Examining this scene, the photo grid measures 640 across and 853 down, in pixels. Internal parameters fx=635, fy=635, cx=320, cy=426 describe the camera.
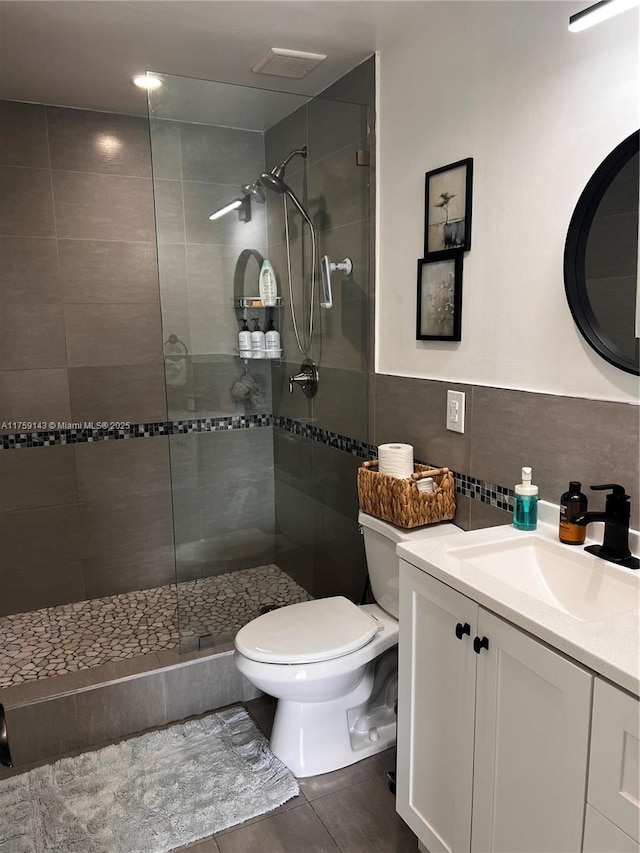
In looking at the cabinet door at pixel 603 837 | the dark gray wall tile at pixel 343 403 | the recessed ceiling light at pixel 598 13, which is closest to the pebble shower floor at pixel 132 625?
the dark gray wall tile at pixel 343 403

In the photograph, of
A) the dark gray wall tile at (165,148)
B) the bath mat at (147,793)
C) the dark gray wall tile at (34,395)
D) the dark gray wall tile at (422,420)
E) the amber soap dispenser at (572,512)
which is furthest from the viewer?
the dark gray wall tile at (34,395)

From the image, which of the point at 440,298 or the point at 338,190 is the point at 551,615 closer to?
the point at 440,298

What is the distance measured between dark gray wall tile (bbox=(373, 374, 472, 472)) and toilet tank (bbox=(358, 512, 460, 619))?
9.3 inches

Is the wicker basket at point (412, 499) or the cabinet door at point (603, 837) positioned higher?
the wicker basket at point (412, 499)

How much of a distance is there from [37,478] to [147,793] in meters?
1.63

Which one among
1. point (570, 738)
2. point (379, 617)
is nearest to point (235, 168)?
point (379, 617)

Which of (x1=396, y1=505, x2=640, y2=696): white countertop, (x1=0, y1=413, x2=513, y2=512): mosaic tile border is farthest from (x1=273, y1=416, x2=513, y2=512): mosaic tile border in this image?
(x1=396, y1=505, x2=640, y2=696): white countertop

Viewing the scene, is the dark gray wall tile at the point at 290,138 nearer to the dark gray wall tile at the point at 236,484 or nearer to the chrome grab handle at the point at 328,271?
the chrome grab handle at the point at 328,271

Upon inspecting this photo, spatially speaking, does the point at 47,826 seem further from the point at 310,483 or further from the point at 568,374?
the point at 568,374

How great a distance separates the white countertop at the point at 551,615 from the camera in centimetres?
110

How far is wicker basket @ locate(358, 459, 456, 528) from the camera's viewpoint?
6.79 feet

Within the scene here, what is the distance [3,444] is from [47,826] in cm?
173

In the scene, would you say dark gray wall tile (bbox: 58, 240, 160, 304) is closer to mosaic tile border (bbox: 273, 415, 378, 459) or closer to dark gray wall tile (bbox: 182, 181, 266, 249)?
dark gray wall tile (bbox: 182, 181, 266, 249)

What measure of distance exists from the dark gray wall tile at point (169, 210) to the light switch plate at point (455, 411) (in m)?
1.21
